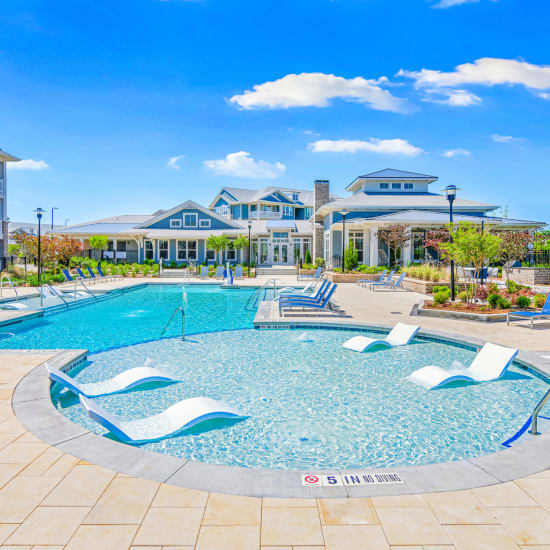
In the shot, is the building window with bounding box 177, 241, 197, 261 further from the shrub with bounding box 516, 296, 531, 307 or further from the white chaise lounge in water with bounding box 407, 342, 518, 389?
the white chaise lounge in water with bounding box 407, 342, 518, 389

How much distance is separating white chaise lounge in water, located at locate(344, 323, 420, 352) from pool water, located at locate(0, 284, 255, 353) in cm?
334

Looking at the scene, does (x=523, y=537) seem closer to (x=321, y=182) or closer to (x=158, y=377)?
(x=158, y=377)

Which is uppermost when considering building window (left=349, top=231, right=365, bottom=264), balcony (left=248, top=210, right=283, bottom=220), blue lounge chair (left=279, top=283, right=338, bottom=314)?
balcony (left=248, top=210, right=283, bottom=220)

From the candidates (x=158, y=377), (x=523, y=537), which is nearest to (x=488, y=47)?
(x=158, y=377)

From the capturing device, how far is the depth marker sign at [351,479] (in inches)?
122

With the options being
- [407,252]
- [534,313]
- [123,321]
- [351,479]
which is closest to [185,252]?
[407,252]

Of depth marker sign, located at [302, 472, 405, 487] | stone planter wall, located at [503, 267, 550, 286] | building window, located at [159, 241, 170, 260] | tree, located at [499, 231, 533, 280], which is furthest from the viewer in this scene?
building window, located at [159, 241, 170, 260]

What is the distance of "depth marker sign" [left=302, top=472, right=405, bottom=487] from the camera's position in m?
3.09

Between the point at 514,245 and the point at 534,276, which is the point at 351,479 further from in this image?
the point at 514,245

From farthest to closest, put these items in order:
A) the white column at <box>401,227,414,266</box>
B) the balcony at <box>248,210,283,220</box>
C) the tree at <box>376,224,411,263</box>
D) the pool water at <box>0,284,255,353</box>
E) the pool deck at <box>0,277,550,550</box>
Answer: the balcony at <box>248,210,283,220</box> → the white column at <box>401,227,414,266</box> → the tree at <box>376,224,411,263</box> → the pool water at <box>0,284,255,353</box> → the pool deck at <box>0,277,550,550</box>

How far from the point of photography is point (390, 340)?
880 cm

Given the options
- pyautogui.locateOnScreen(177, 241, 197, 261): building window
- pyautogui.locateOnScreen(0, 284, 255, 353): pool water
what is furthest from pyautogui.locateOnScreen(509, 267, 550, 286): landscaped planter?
pyautogui.locateOnScreen(177, 241, 197, 261): building window

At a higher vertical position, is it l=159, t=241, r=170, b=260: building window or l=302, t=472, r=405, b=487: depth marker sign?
l=159, t=241, r=170, b=260: building window

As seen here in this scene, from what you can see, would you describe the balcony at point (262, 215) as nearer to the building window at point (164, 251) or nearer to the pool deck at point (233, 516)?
the building window at point (164, 251)
